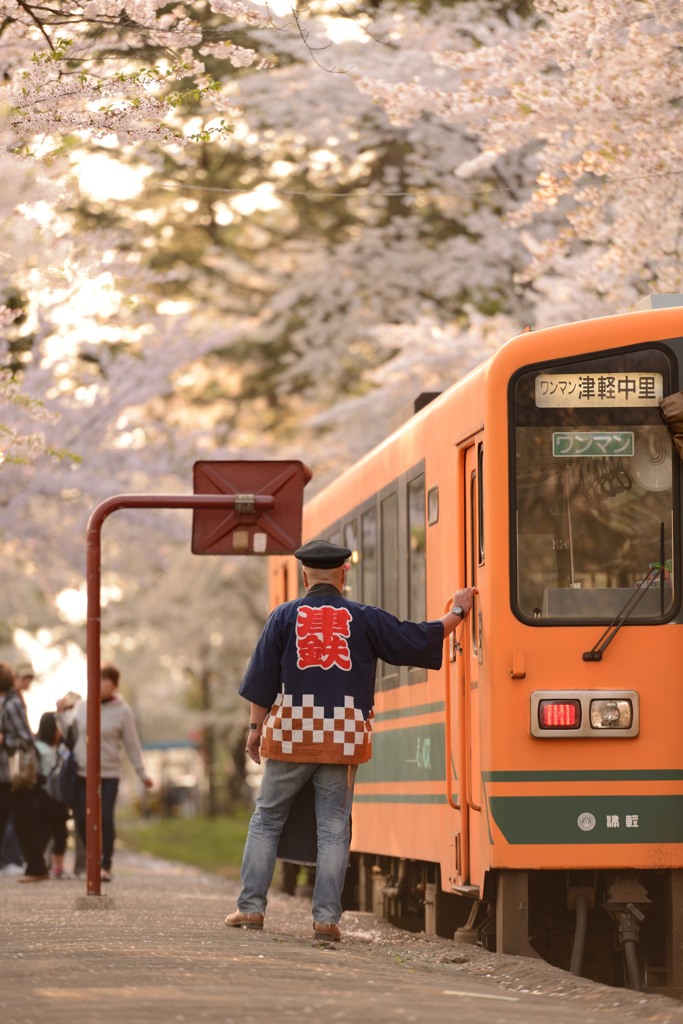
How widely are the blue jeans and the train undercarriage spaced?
66 centimetres

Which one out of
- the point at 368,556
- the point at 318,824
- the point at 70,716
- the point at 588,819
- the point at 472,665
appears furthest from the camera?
the point at 70,716

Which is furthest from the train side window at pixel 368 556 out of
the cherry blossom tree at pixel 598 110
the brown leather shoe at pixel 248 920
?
the cherry blossom tree at pixel 598 110

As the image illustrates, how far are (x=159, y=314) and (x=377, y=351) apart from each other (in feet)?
11.0

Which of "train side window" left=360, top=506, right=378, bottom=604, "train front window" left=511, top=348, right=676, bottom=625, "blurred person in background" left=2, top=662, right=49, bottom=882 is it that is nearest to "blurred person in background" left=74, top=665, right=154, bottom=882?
"blurred person in background" left=2, top=662, right=49, bottom=882

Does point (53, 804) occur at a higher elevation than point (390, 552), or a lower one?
lower

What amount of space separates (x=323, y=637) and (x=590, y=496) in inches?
54.4

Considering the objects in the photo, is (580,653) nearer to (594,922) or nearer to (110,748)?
(594,922)

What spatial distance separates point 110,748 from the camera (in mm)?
15930

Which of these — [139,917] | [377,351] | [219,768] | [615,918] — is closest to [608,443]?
[615,918]

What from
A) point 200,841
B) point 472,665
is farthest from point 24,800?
point 200,841

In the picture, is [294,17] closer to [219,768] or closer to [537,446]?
[537,446]

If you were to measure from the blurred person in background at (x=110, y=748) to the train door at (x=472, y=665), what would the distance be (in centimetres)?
709

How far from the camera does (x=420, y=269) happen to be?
26438 millimetres

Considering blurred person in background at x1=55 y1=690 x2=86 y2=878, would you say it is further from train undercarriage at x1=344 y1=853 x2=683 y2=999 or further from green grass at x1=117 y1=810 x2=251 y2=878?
train undercarriage at x1=344 y1=853 x2=683 y2=999
